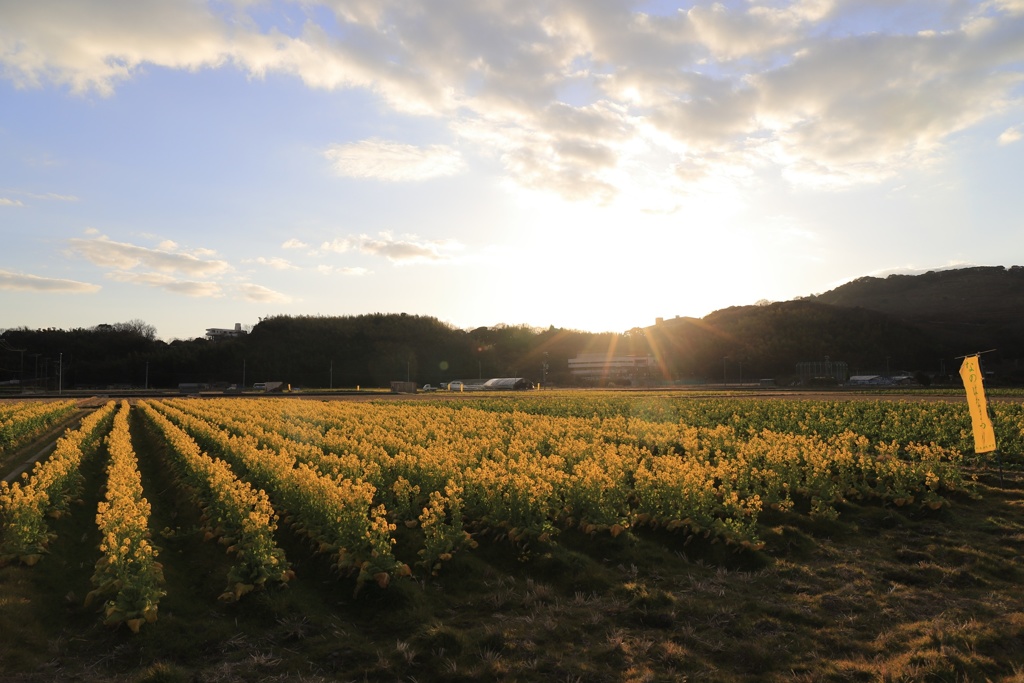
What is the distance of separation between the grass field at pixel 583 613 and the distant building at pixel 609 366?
112 m

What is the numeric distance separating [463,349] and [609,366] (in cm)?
3144

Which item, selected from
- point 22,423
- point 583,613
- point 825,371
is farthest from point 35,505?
point 825,371

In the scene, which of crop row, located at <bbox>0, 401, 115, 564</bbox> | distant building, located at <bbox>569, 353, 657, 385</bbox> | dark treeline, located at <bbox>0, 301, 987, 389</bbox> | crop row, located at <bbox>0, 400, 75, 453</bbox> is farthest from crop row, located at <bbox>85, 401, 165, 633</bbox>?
distant building, located at <bbox>569, 353, 657, 385</bbox>

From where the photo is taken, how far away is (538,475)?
1099cm

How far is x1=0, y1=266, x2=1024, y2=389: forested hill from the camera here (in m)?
118

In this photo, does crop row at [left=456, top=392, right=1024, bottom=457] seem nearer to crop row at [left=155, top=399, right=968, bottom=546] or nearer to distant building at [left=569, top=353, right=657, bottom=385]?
crop row at [left=155, top=399, right=968, bottom=546]

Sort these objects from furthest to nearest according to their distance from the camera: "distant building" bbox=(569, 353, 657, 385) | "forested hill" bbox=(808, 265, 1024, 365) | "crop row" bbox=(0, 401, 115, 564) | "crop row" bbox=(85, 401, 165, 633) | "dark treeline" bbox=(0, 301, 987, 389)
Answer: "forested hill" bbox=(808, 265, 1024, 365) < "distant building" bbox=(569, 353, 657, 385) < "dark treeline" bbox=(0, 301, 987, 389) < "crop row" bbox=(0, 401, 115, 564) < "crop row" bbox=(85, 401, 165, 633)

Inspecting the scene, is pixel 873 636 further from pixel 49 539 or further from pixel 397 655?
pixel 49 539

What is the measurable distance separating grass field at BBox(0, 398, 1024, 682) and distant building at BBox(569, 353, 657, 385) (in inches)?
4429

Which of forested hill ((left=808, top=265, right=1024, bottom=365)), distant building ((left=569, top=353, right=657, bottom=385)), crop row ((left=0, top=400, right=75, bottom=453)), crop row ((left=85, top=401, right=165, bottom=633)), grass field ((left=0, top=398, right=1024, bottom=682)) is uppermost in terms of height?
forested hill ((left=808, top=265, right=1024, bottom=365))

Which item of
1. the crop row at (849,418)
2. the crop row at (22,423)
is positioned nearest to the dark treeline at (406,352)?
the crop row at (22,423)

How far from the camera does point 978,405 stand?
11.8 m

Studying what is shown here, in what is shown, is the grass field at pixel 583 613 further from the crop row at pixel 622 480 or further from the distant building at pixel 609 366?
the distant building at pixel 609 366

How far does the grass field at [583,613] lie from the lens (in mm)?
5934
